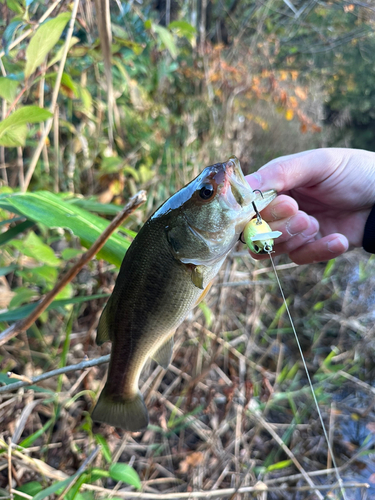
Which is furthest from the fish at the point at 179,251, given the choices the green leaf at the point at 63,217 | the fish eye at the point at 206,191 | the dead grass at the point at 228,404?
the dead grass at the point at 228,404

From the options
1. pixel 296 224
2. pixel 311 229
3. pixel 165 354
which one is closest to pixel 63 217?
pixel 165 354

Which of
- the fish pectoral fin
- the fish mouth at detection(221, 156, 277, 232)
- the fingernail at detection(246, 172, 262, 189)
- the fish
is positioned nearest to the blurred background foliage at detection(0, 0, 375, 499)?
the fish

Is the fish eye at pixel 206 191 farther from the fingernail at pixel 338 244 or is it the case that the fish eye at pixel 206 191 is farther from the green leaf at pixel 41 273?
the green leaf at pixel 41 273

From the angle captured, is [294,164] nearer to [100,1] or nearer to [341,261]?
[100,1]

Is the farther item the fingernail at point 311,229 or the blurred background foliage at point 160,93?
the blurred background foliage at point 160,93

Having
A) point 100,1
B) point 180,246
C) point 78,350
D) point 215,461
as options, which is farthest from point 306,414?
point 100,1

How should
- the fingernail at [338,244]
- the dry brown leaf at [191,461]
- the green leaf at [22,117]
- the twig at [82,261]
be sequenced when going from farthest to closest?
the dry brown leaf at [191,461] < the fingernail at [338,244] < the green leaf at [22,117] < the twig at [82,261]

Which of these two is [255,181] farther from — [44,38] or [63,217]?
[44,38]
